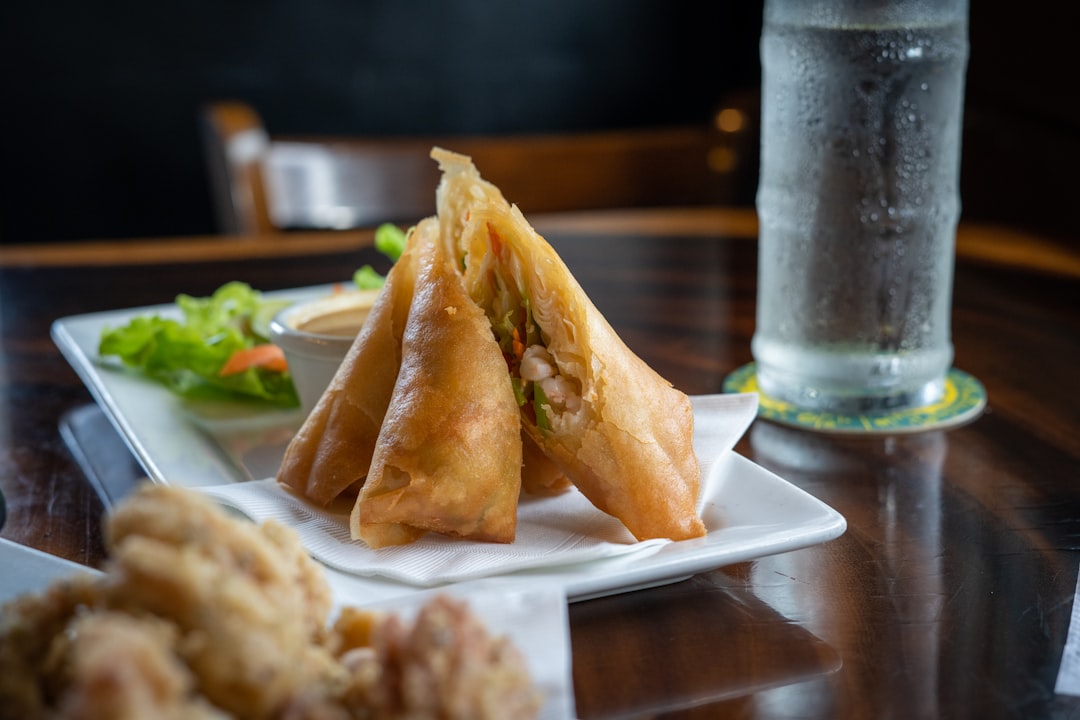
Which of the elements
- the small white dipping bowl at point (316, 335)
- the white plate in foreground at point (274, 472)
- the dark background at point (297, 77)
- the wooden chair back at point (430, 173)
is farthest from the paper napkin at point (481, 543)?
the dark background at point (297, 77)

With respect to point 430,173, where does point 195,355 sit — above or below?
below

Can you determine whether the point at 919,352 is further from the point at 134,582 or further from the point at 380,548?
the point at 134,582

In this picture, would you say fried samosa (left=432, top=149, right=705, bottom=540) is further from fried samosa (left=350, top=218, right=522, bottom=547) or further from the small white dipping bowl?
the small white dipping bowl

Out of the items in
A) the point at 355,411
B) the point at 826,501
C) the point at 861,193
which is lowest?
the point at 826,501

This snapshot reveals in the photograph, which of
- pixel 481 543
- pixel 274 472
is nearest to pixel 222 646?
pixel 481 543

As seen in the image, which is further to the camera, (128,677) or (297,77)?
(297,77)

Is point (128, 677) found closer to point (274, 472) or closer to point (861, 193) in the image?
point (274, 472)

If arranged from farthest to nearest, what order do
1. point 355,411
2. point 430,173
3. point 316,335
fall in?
1. point 430,173
2. point 316,335
3. point 355,411

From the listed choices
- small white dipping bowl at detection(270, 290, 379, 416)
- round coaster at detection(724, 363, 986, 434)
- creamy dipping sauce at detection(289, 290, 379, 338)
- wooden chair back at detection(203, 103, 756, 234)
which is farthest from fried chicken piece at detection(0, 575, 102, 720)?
wooden chair back at detection(203, 103, 756, 234)
